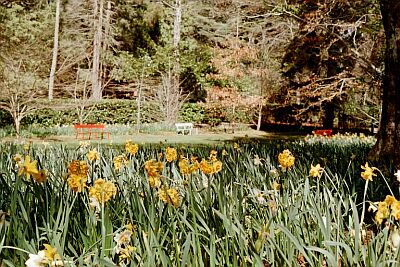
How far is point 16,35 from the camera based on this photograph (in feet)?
67.6

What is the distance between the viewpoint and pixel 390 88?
376 centimetres

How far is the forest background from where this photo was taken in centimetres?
1474

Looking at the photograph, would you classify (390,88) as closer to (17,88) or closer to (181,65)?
(17,88)

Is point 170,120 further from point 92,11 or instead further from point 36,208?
point 36,208

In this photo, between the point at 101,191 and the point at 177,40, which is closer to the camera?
the point at 101,191

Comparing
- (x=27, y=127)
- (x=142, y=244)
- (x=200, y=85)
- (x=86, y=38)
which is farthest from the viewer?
(x=86, y=38)

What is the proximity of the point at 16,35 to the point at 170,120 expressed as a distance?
27.2ft

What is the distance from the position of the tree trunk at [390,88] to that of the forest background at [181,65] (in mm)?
7836

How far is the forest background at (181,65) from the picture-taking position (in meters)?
14.7

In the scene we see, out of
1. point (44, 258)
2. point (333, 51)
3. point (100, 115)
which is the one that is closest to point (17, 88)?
point (100, 115)

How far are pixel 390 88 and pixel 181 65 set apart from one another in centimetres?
1941

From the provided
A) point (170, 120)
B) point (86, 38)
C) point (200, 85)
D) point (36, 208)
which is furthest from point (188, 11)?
point (36, 208)

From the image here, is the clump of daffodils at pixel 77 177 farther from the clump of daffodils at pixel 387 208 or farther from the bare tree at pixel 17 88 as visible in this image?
the bare tree at pixel 17 88

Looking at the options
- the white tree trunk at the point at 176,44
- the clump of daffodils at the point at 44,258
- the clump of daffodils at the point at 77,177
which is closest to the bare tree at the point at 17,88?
the white tree trunk at the point at 176,44
